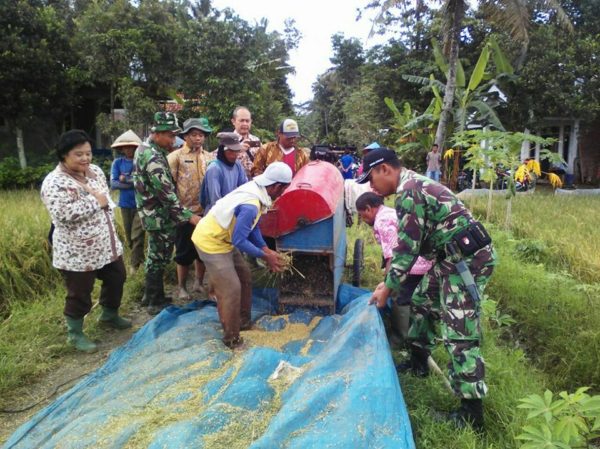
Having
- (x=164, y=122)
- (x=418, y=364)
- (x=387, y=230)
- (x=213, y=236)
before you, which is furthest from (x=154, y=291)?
(x=418, y=364)

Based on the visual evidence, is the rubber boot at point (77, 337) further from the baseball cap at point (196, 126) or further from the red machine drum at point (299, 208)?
the baseball cap at point (196, 126)

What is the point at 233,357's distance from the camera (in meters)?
3.28

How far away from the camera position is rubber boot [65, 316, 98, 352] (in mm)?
3768

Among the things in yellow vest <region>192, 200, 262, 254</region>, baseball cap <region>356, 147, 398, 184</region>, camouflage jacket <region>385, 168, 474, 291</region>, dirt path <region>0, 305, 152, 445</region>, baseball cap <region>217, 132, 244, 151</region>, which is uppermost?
baseball cap <region>217, 132, 244, 151</region>

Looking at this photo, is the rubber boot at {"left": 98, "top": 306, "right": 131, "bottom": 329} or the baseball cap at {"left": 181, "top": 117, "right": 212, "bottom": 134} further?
the baseball cap at {"left": 181, "top": 117, "right": 212, "bottom": 134}

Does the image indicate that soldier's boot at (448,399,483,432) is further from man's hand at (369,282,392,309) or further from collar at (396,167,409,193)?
collar at (396,167,409,193)

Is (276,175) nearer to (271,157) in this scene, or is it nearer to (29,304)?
(271,157)

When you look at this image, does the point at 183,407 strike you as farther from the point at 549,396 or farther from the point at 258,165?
the point at 258,165

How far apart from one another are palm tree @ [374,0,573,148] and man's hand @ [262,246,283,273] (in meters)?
10.7

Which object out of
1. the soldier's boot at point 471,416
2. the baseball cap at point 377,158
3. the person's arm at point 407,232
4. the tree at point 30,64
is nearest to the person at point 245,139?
the baseball cap at point 377,158

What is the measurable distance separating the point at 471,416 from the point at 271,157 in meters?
3.33

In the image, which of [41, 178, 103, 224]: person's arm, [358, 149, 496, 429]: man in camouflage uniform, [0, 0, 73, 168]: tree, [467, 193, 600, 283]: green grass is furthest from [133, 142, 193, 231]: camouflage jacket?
[0, 0, 73, 168]: tree

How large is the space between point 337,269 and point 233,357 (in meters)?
1.31

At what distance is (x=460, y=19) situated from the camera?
42.3 feet
